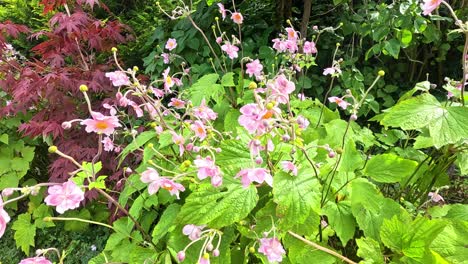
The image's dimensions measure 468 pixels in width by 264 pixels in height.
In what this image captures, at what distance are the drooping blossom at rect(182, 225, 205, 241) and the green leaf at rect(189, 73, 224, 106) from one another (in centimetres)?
75

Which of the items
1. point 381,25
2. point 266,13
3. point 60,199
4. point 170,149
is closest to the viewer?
point 60,199

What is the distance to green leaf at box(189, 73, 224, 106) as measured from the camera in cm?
171

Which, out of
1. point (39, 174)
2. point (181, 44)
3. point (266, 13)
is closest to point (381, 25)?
point (266, 13)

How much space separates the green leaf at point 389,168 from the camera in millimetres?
1083

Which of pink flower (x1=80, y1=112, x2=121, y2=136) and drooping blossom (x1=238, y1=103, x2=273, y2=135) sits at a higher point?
drooping blossom (x1=238, y1=103, x2=273, y2=135)

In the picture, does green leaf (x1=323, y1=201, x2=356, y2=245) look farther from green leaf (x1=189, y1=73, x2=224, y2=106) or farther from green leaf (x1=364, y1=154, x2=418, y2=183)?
green leaf (x1=189, y1=73, x2=224, y2=106)

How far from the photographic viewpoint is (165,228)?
4.10ft

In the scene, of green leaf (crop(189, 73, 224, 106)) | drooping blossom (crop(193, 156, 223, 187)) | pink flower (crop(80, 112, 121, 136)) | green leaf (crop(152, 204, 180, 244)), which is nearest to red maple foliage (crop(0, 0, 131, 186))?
green leaf (crop(189, 73, 224, 106))

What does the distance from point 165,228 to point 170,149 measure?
1.35ft

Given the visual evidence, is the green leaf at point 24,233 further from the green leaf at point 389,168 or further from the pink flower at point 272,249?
the green leaf at point 389,168

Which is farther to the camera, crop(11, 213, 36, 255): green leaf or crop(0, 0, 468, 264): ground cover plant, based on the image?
crop(11, 213, 36, 255): green leaf

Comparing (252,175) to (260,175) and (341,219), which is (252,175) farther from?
(341,219)

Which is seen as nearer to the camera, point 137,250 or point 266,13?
point 137,250

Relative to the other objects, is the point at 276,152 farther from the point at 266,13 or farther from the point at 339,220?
the point at 266,13
